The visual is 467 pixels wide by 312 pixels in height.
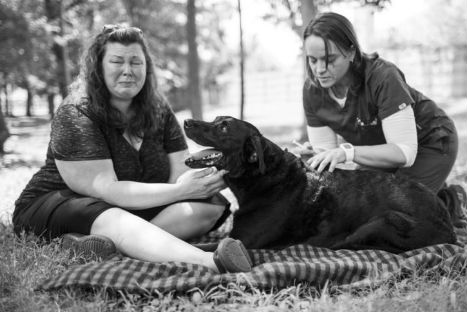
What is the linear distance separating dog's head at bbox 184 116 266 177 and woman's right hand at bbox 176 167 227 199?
59 millimetres

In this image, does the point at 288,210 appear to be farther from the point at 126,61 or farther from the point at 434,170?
the point at 126,61

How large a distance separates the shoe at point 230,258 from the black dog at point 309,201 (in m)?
0.56

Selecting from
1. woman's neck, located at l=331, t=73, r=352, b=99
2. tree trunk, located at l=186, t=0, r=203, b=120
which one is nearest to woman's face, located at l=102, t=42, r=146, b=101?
woman's neck, located at l=331, t=73, r=352, b=99

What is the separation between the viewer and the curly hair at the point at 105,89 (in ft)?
10.4

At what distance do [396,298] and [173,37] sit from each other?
21.9 m

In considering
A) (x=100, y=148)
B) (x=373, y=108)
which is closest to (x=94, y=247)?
(x=100, y=148)

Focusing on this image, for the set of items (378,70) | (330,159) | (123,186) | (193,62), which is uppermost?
(193,62)

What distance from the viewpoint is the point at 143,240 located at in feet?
8.86

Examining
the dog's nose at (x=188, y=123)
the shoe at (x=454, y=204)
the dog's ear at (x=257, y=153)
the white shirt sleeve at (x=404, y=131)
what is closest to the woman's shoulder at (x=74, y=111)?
the dog's nose at (x=188, y=123)

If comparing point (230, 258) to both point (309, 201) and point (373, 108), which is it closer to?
point (309, 201)

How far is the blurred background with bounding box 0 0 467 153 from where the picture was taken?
1006cm

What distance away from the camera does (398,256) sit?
2703 mm

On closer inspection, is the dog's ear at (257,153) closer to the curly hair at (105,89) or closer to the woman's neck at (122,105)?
the curly hair at (105,89)

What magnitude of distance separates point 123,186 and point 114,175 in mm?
139
